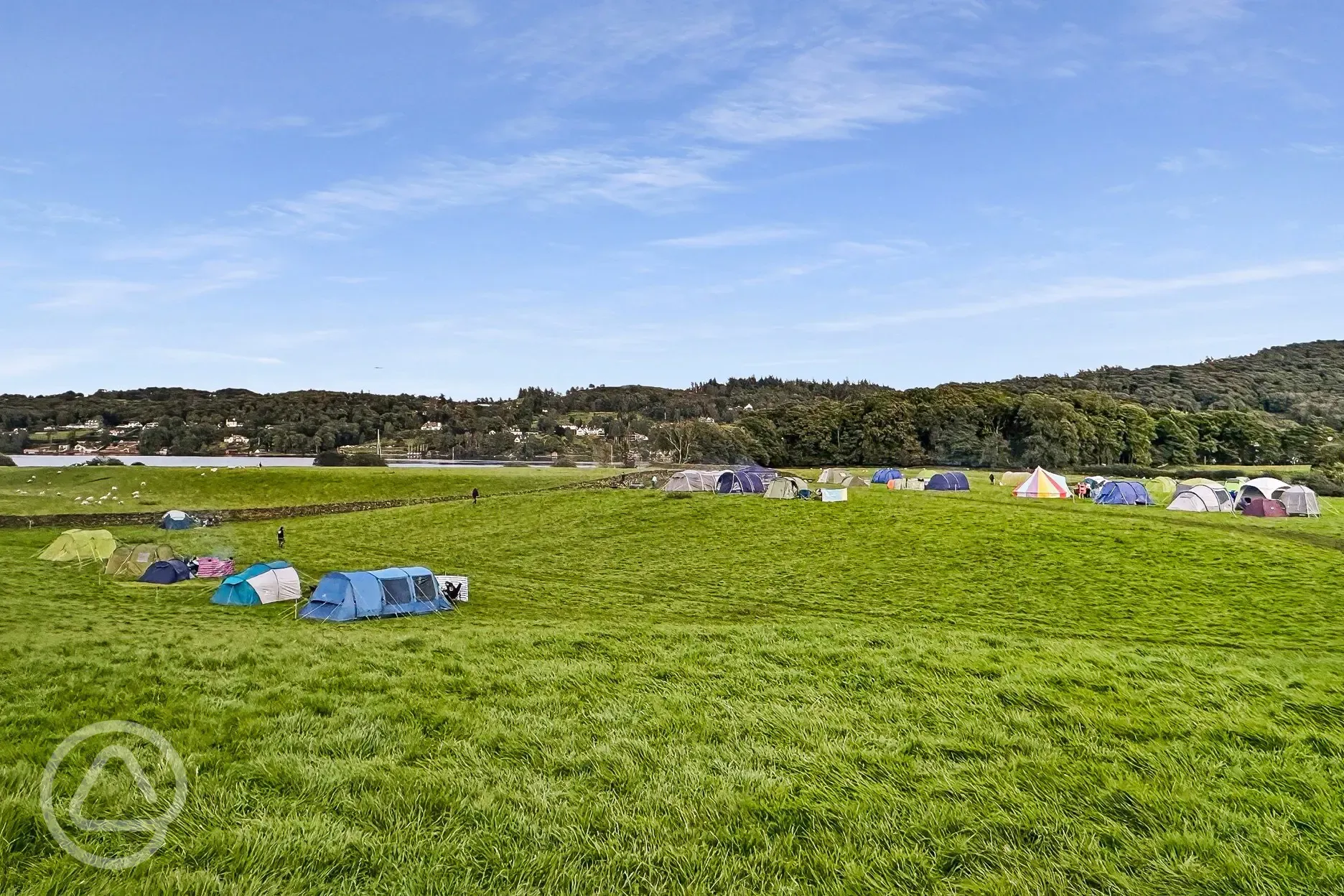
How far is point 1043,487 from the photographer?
173ft

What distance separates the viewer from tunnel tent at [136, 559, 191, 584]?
3173 centimetres

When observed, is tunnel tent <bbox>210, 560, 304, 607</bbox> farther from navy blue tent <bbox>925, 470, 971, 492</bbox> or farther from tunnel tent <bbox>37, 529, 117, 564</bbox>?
navy blue tent <bbox>925, 470, 971, 492</bbox>

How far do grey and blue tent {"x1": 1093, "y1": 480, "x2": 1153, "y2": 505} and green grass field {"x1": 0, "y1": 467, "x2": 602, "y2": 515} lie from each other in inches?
1907

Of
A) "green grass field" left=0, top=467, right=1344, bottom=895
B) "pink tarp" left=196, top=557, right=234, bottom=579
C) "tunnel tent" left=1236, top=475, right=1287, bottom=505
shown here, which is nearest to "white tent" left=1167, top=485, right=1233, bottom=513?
"tunnel tent" left=1236, top=475, right=1287, bottom=505

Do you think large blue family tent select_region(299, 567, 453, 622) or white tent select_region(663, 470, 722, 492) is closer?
large blue family tent select_region(299, 567, 453, 622)

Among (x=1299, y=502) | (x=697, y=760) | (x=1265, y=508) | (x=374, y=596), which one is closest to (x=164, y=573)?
(x=374, y=596)

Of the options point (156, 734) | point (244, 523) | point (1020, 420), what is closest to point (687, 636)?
point (156, 734)

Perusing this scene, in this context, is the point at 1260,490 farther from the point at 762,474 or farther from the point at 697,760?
the point at 697,760

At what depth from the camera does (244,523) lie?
57344 mm

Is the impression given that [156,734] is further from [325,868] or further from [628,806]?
[628,806]

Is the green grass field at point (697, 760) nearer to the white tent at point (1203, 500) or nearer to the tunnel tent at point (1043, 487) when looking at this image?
the white tent at point (1203, 500)

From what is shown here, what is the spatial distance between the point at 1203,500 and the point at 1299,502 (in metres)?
4.90

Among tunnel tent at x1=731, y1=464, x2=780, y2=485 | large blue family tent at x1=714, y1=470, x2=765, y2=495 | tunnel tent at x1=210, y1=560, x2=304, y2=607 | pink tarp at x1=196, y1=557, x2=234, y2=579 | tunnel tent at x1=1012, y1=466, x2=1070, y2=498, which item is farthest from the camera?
tunnel tent at x1=731, y1=464, x2=780, y2=485

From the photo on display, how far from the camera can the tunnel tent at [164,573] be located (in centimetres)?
3173
